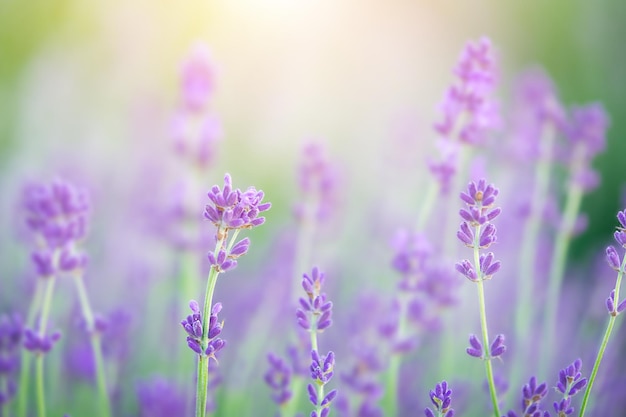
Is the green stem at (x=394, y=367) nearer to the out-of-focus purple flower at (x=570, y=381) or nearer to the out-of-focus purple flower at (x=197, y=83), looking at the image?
the out-of-focus purple flower at (x=570, y=381)

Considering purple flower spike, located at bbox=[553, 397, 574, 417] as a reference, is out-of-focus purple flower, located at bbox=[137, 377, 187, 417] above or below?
below

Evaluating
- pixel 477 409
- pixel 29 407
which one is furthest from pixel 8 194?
pixel 477 409

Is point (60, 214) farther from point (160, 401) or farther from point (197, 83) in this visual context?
point (197, 83)

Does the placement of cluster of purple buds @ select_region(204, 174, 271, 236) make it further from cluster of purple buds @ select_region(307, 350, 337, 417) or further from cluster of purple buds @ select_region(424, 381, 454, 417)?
cluster of purple buds @ select_region(424, 381, 454, 417)

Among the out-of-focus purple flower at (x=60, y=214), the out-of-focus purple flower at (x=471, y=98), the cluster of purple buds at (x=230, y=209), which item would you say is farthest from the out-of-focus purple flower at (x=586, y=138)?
the out-of-focus purple flower at (x=60, y=214)

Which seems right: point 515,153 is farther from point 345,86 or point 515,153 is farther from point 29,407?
point 345,86

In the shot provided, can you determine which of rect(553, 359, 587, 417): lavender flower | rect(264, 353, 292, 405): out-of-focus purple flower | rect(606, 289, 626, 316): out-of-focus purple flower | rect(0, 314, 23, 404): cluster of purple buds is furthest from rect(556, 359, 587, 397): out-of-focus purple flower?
rect(0, 314, 23, 404): cluster of purple buds
